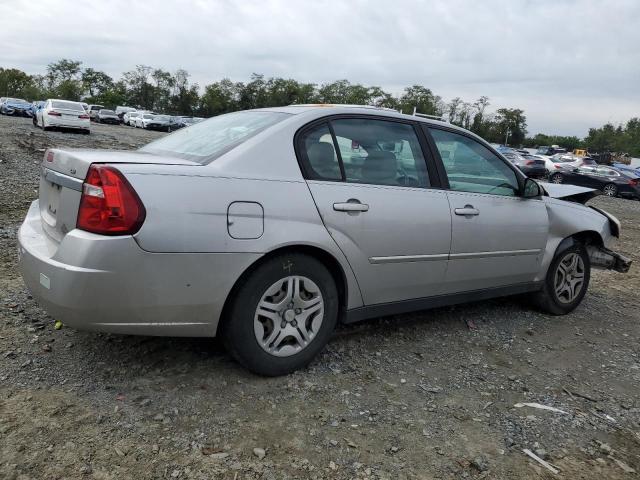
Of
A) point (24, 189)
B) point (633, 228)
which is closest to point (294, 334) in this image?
point (24, 189)

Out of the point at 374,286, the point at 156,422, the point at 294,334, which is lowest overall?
the point at 156,422

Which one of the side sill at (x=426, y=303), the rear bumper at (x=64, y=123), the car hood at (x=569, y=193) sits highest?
the car hood at (x=569, y=193)

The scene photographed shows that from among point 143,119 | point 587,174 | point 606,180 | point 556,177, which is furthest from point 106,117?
point 606,180

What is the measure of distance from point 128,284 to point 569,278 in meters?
3.88

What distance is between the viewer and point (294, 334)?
3059mm

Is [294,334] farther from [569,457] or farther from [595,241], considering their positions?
[595,241]

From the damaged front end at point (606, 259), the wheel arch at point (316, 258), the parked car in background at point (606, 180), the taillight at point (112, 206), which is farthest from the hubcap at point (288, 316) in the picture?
the parked car in background at point (606, 180)

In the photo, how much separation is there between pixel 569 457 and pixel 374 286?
139cm

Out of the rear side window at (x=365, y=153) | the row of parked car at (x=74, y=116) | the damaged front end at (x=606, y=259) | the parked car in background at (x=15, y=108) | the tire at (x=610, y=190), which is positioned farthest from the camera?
the parked car in background at (x=15, y=108)

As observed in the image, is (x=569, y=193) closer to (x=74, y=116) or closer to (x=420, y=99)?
(x=74, y=116)

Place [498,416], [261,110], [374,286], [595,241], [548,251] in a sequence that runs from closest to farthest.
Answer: [498,416], [374,286], [261,110], [548,251], [595,241]

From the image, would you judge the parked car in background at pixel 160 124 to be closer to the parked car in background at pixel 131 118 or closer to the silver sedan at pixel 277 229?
the parked car in background at pixel 131 118

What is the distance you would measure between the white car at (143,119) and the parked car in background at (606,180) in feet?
102

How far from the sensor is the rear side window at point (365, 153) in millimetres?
3178
